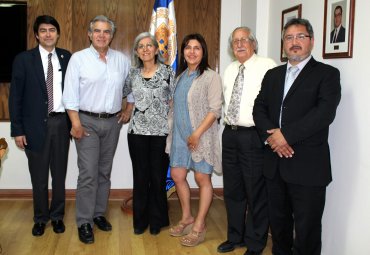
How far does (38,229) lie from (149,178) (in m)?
0.94

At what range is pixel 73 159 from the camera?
13.8 feet

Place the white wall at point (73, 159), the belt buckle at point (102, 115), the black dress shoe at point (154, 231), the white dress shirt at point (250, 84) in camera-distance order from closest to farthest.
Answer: the white dress shirt at point (250, 84)
the belt buckle at point (102, 115)
the black dress shoe at point (154, 231)
the white wall at point (73, 159)

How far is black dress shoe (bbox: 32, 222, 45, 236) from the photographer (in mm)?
3241

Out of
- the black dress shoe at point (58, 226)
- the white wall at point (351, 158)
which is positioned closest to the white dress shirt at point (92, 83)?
the black dress shoe at point (58, 226)

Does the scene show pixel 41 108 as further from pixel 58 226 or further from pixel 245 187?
pixel 245 187

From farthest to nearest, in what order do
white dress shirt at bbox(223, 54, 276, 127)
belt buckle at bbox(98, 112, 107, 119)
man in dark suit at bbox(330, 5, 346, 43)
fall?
1. belt buckle at bbox(98, 112, 107, 119)
2. white dress shirt at bbox(223, 54, 276, 127)
3. man in dark suit at bbox(330, 5, 346, 43)

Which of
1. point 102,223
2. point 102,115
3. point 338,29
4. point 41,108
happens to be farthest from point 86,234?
point 338,29

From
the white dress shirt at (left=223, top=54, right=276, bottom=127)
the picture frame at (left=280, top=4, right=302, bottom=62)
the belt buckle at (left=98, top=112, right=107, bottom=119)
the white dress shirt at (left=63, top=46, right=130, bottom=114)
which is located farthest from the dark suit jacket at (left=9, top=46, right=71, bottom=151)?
the picture frame at (left=280, top=4, right=302, bottom=62)

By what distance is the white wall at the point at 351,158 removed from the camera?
2287mm

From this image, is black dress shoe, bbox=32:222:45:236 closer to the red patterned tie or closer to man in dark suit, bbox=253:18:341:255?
the red patterned tie

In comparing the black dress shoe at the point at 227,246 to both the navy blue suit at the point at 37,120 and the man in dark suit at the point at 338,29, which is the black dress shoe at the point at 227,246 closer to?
the navy blue suit at the point at 37,120

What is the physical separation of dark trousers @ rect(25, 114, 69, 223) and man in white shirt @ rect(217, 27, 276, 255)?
4.18 ft

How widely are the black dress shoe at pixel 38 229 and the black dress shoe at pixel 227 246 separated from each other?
1.37 metres

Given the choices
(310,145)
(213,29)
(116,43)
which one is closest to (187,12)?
(213,29)
